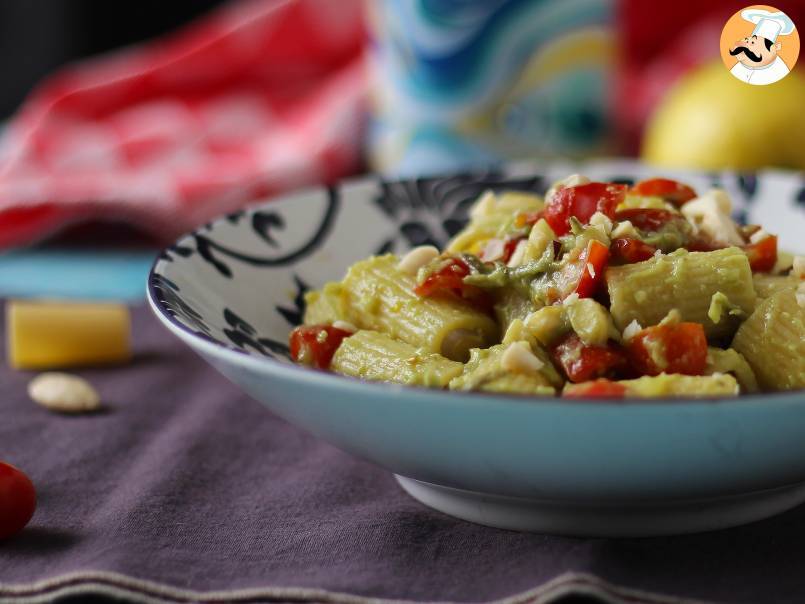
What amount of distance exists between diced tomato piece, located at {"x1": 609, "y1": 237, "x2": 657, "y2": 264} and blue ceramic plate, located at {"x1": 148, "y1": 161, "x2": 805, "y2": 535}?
0.40 meters

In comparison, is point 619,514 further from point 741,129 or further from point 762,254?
point 741,129

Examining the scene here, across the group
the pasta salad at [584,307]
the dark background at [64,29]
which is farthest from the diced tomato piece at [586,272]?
the dark background at [64,29]

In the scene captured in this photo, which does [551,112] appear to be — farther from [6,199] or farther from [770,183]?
[6,199]

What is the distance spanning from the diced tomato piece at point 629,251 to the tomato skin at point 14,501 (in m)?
0.94

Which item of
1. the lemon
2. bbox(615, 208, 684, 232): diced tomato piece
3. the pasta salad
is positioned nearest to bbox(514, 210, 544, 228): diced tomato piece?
the pasta salad

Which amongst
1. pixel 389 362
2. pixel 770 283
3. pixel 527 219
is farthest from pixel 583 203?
pixel 389 362

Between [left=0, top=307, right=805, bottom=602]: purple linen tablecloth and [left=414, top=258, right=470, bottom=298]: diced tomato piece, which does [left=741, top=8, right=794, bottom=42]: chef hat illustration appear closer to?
[left=414, top=258, right=470, bottom=298]: diced tomato piece

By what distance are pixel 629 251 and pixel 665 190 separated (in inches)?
13.4

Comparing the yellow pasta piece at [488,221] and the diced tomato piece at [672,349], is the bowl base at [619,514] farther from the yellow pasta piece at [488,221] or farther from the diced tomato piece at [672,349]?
the yellow pasta piece at [488,221]

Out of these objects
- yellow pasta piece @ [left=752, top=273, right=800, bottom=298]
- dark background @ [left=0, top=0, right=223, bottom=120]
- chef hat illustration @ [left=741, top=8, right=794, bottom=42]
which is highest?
dark background @ [left=0, top=0, right=223, bottom=120]

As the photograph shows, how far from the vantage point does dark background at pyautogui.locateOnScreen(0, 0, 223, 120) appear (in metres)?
5.62

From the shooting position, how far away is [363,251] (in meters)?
2.29

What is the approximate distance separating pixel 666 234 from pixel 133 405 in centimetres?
109

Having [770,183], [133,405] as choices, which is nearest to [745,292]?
[770,183]
